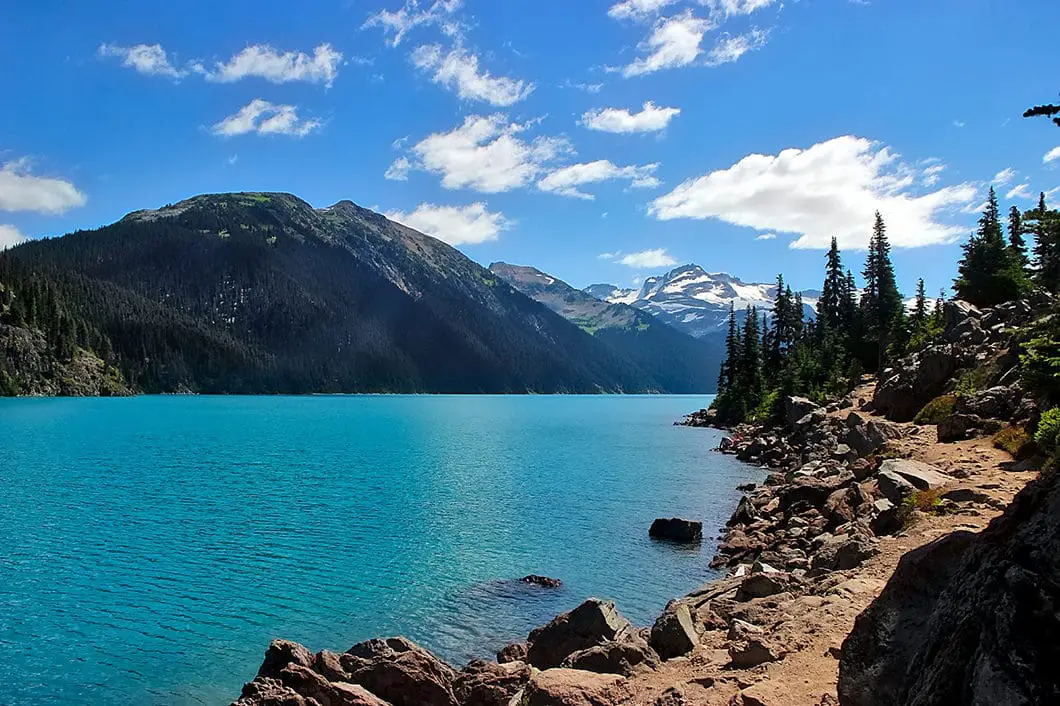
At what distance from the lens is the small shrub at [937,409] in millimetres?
39156

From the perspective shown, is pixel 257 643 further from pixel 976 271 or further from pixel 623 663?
pixel 976 271

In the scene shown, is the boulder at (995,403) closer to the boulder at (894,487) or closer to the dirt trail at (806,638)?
the dirt trail at (806,638)

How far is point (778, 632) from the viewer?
14641 mm

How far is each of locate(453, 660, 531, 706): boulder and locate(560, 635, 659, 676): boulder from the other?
133 centimetres

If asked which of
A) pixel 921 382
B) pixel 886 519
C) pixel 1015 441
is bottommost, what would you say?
pixel 886 519

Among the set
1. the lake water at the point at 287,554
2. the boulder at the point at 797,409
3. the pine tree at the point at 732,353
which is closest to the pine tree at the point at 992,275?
the boulder at the point at 797,409

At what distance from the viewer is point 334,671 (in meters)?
15.8

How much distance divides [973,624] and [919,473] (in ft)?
69.6

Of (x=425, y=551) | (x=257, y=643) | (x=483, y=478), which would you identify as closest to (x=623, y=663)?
(x=257, y=643)

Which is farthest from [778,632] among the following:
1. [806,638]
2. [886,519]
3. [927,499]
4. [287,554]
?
[287,554]

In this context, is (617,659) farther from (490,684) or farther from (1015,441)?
(1015,441)

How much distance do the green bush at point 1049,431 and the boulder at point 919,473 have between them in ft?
10.9

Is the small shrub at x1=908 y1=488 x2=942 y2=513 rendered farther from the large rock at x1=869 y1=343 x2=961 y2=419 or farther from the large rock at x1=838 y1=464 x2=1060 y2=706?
the large rock at x1=869 y1=343 x2=961 y2=419

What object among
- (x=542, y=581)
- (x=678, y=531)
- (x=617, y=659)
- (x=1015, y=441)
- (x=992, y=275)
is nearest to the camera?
(x=617, y=659)
